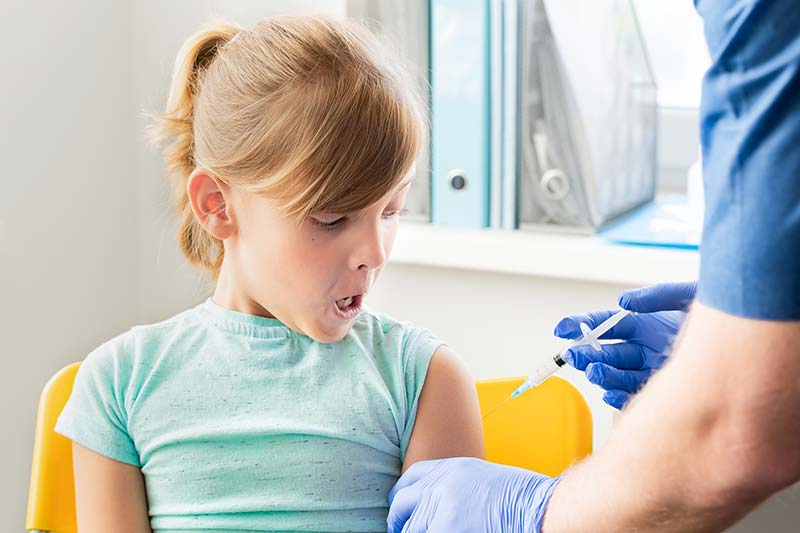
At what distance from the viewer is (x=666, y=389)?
82 centimetres

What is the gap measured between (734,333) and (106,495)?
0.82 m

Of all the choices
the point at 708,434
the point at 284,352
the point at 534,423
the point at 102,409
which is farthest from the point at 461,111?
the point at 708,434

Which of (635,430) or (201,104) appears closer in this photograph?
(635,430)

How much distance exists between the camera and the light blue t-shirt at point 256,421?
1.25 m

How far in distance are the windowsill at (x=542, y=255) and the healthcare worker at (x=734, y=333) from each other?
1054 millimetres

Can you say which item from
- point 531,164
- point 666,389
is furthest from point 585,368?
point 531,164

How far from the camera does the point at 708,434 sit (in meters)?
0.78

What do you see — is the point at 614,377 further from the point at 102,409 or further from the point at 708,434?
the point at 102,409

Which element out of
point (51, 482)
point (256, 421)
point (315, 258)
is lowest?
point (51, 482)

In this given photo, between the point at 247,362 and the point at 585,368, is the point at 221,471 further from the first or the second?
the point at 585,368

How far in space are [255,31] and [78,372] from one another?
0.49 m

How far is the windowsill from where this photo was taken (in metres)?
1.91

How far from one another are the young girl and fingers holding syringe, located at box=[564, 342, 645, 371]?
140mm

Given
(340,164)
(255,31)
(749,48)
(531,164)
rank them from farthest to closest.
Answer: (531,164)
(255,31)
(340,164)
(749,48)
